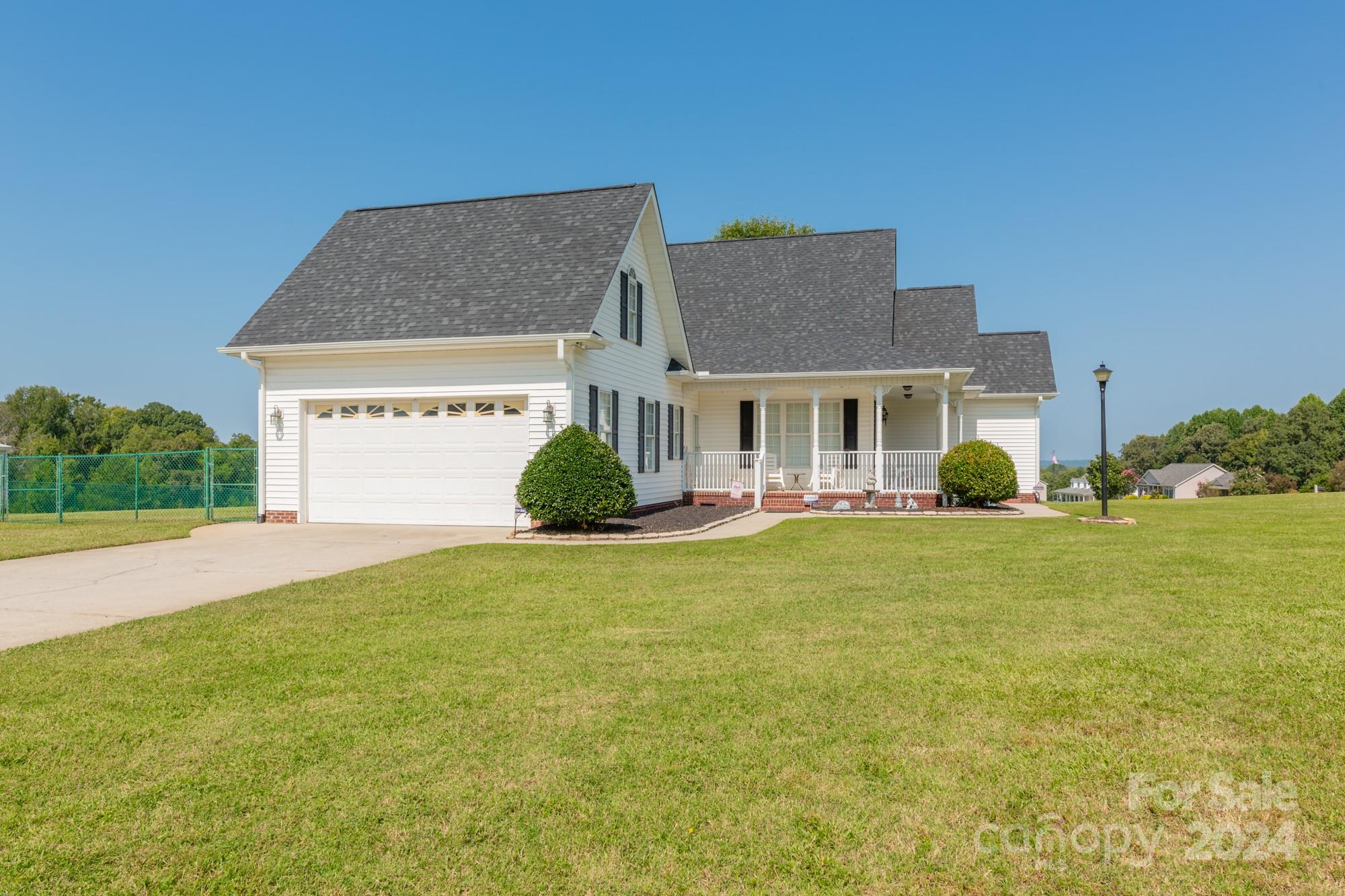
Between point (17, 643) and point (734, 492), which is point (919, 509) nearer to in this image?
point (734, 492)

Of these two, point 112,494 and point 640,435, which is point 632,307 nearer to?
point 640,435

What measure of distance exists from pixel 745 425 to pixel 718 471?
6.81 ft

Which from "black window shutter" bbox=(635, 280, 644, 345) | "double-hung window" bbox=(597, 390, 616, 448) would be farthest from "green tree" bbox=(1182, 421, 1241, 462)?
"double-hung window" bbox=(597, 390, 616, 448)

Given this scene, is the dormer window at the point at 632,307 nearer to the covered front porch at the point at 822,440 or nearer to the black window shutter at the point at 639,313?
the black window shutter at the point at 639,313

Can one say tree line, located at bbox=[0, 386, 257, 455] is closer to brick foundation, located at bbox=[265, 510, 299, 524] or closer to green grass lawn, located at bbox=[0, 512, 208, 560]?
green grass lawn, located at bbox=[0, 512, 208, 560]

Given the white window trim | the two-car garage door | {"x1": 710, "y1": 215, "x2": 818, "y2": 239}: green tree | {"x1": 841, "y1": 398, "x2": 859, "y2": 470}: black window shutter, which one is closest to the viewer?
the two-car garage door

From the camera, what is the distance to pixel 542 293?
50.4ft

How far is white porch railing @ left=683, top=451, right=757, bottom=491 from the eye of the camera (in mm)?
21141

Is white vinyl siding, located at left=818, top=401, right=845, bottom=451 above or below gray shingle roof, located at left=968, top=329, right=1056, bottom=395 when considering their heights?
below

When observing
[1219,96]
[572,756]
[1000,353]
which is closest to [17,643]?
[572,756]

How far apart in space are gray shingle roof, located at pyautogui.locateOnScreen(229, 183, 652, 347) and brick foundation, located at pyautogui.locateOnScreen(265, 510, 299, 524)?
3.48 meters

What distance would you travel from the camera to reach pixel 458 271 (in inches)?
654

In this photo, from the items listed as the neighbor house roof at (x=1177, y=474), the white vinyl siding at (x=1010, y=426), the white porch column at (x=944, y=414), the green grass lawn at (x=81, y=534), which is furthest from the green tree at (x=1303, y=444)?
the green grass lawn at (x=81, y=534)

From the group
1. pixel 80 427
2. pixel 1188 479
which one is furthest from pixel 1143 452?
pixel 80 427
